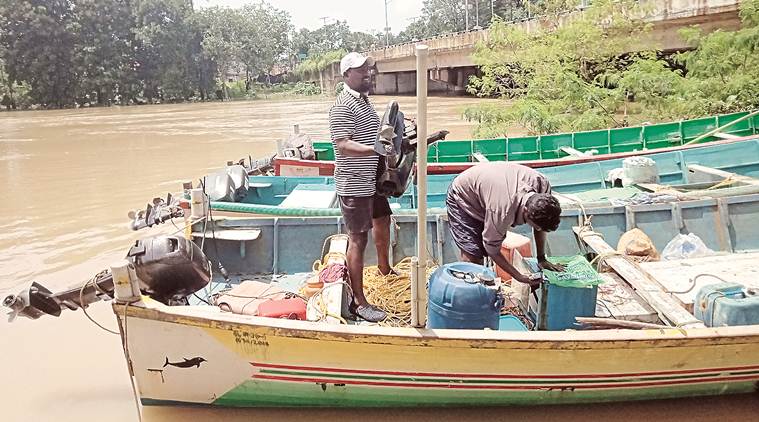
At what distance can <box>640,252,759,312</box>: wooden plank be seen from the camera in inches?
158

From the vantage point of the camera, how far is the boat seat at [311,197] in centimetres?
642

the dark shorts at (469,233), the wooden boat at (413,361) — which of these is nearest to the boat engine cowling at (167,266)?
the wooden boat at (413,361)

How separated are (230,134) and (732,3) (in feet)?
54.9

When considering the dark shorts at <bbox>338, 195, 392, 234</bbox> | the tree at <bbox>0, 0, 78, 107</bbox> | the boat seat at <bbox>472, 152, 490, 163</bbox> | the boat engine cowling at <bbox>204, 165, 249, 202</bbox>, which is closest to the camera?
the dark shorts at <bbox>338, 195, 392, 234</bbox>

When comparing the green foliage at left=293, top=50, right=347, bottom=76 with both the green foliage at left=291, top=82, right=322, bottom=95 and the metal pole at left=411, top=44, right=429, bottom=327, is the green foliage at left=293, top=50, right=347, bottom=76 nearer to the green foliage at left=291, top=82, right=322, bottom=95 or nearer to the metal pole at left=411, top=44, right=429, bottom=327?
the green foliage at left=291, top=82, right=322, bottom=95

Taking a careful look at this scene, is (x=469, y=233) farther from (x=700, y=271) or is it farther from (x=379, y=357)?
(x=700, y=271)

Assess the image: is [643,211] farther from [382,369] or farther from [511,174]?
[382,369]

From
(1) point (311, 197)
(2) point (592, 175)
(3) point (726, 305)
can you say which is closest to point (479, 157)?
(2) point (592, 175)

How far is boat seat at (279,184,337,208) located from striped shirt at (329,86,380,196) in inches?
98.3

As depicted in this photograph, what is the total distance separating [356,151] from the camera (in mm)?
3674

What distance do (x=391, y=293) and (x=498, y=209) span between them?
132 cm

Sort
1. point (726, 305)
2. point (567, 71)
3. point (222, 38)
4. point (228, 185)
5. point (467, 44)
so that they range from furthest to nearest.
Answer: point (222, 38), point (467, 44), point (567, 71), point (228, 185), point (726, 305)

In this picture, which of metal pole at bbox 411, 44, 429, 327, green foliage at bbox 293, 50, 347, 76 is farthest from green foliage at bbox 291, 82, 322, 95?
metal pole at bbox 411, 44, 429, 327

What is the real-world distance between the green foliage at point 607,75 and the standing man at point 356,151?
9258 millimetres
